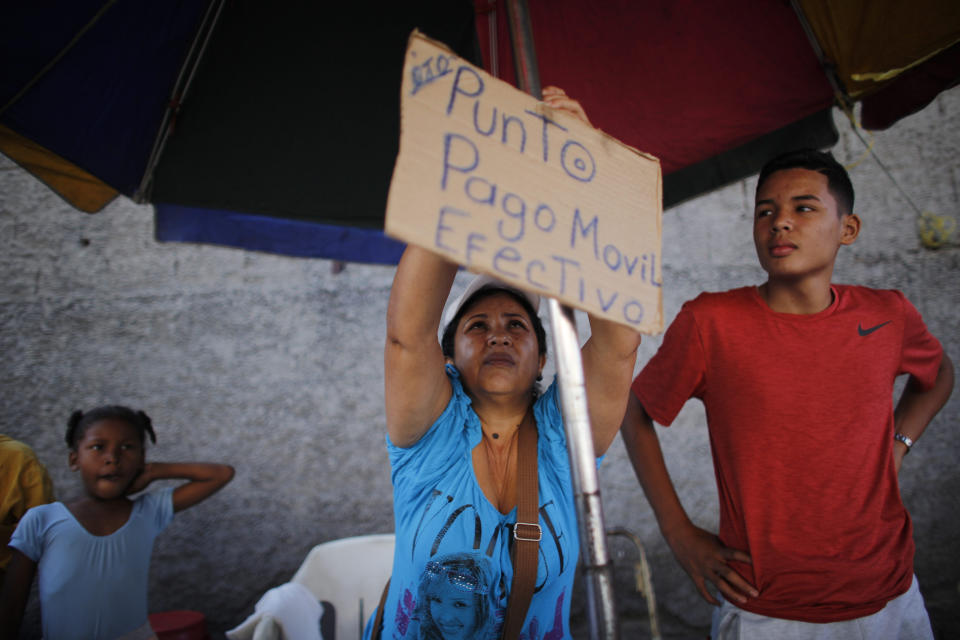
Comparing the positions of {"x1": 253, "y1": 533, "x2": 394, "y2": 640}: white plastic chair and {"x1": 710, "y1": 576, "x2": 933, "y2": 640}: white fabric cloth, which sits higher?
{"x1": 710, "y1": 576, "x2": 933, "y2": 640}: white fabric cloth

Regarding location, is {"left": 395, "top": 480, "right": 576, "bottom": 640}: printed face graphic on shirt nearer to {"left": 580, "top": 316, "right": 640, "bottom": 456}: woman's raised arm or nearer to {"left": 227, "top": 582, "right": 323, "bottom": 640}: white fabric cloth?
{"left": 580, "top": 316, "right": 640, "bottom": 456}: woman's raised arm

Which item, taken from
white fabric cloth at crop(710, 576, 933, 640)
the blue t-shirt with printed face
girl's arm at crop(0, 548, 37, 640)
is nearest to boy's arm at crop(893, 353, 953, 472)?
white fabric cloth at crop(710, 576, 933, 640)

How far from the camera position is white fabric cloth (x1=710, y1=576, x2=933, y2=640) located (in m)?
1.43

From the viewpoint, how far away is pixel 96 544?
211cm

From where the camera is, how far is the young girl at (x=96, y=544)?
202cm

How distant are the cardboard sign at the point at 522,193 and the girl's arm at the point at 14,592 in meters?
2.29

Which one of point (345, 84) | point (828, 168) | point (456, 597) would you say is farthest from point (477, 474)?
point (345, 84)

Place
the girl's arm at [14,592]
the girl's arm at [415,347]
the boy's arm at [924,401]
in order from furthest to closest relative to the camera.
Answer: the girl's arm at [14,592]
the boy's arm at [924,401]
the girl's arm at [415,347]

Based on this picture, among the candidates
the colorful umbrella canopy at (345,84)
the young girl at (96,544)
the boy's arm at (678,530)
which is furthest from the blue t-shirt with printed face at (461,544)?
the young girl at (96,544)

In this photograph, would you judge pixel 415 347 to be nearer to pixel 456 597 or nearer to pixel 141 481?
pixel 456 597

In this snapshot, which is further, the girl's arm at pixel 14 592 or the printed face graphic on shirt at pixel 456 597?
the girl's arm at pixel 14 592

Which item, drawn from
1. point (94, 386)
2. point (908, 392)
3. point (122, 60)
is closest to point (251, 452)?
point (94, 386)

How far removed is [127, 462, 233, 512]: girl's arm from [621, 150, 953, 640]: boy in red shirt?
2038mm

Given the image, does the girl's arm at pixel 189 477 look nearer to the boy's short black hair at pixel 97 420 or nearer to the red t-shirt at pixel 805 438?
the boy's short black hair at pixel 97 420
